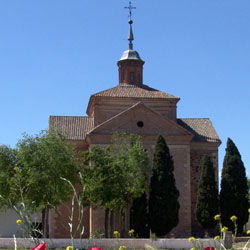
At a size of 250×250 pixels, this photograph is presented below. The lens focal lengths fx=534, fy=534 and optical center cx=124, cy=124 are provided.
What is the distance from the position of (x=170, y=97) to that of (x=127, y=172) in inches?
374

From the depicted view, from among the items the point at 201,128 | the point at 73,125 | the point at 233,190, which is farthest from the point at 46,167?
the point at 201,128

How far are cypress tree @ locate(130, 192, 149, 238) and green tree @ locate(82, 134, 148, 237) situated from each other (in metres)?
0.70

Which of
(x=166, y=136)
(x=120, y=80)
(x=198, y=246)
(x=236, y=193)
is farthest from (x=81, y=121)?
(x=198, y=246)

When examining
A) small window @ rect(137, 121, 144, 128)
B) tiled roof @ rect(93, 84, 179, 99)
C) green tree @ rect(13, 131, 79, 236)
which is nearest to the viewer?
green tree @ rect(13, 131, 79, 236)

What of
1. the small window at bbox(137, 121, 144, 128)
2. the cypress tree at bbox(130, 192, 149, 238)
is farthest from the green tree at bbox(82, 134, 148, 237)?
the small window at bbox(137, 121, 144, 128)

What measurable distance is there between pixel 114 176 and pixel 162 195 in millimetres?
3586

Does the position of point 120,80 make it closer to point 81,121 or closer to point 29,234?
point 81,121

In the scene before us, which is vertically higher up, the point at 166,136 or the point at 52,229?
the point at 166,136

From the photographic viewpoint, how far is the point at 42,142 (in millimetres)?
30359

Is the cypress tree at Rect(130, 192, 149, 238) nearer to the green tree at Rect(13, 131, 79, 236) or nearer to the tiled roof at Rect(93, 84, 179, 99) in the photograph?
the green tree at Rect(13, 131, 79, 236)

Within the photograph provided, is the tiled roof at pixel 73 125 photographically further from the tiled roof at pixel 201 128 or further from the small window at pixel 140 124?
the tiled roof at pixel 201 128

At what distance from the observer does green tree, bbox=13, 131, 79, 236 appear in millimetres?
28859

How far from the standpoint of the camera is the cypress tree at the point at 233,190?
33.0 meters

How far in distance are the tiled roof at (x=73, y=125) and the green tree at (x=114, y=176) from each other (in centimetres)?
579
